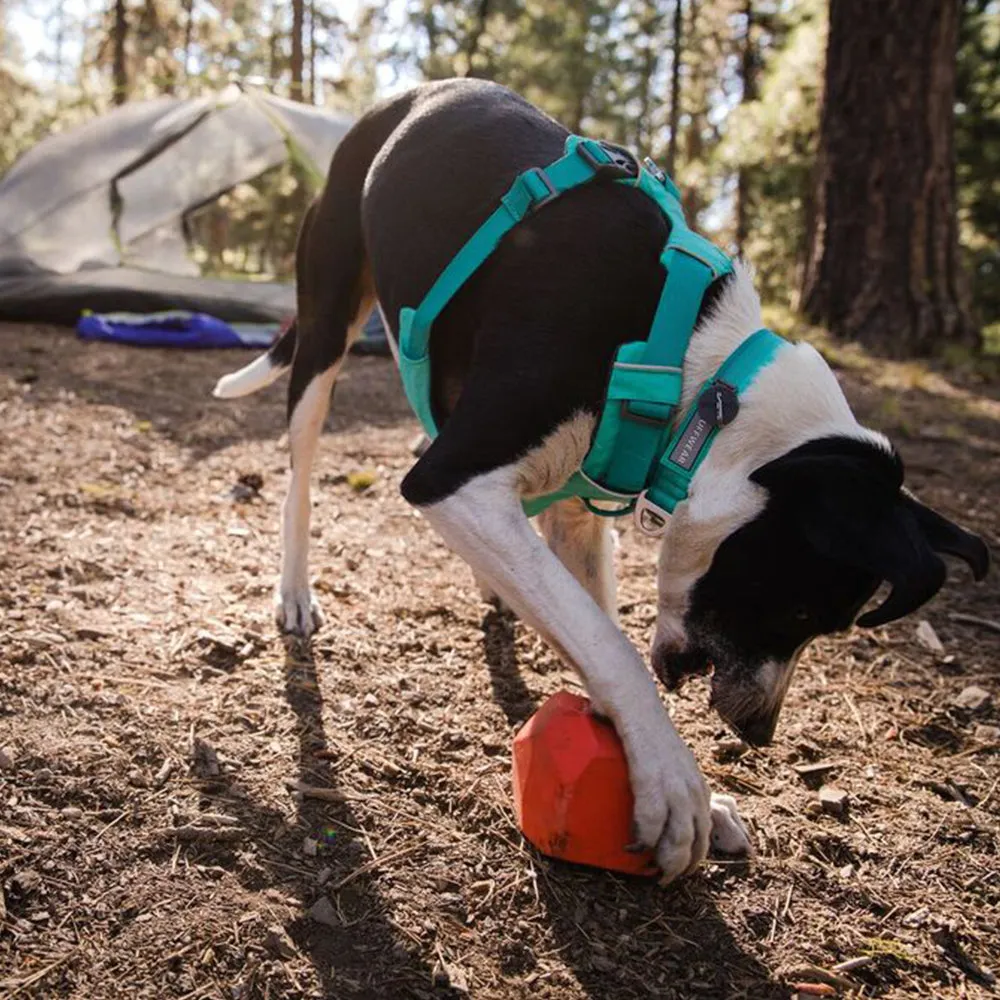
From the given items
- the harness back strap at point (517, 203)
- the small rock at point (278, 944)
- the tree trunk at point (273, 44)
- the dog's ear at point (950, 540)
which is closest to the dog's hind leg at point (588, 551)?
the harness back strap at point (517, 203)

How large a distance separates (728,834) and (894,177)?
23.1 ft

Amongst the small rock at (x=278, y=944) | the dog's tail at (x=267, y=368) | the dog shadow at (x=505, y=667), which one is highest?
the dog's tail at (x=267, y=368)

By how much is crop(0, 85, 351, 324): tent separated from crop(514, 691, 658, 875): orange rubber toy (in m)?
7.70

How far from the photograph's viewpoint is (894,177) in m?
8.00

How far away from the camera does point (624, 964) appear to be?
199 centimetres

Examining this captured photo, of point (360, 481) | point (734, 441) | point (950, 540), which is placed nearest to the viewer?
point (950, 540)

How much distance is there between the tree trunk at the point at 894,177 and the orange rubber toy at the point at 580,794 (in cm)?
673

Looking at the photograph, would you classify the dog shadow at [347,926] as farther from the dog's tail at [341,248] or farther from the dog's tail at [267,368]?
the dog's tail at [267,368]

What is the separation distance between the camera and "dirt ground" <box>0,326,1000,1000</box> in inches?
76.9

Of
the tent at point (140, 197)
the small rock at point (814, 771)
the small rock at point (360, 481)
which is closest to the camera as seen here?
the small rock at point (814, 771)

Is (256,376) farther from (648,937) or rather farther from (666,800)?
(648,937)

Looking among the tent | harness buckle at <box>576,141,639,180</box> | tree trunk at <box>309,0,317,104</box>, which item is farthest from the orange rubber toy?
tree trunk at <box>309,0,317,104</box>

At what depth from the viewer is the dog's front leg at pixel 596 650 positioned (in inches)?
83.0

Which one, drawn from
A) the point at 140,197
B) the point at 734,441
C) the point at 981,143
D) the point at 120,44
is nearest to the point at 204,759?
the point at 734,441
